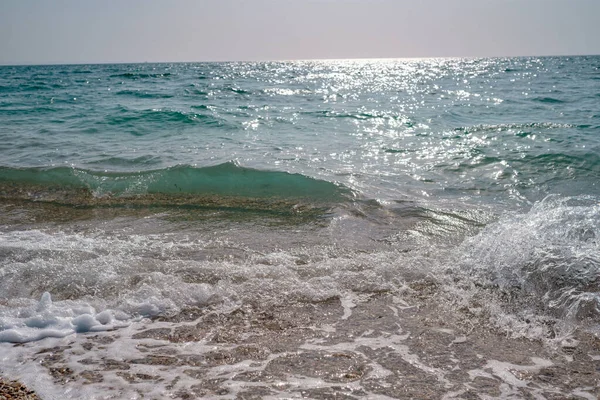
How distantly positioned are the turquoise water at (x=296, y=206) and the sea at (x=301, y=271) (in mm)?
34

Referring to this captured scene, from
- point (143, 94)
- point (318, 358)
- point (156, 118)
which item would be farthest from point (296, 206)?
point (143, 94)

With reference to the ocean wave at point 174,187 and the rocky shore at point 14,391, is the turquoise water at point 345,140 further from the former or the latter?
the rocky shore at point 14,391

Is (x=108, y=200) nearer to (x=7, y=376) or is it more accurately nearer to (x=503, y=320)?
(x=7, y=376)

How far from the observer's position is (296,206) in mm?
7090

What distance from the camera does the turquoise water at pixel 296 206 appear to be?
14.6ft

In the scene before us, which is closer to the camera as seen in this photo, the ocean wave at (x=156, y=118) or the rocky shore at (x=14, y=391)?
the rocky shore at (x=14, y=391)

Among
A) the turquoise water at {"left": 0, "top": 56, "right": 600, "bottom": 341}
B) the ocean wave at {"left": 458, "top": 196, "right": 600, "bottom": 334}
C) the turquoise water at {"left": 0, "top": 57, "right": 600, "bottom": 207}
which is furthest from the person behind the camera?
the turquoise water at {"left": 0, "top": 57, "right": 600, "bottom": 207}

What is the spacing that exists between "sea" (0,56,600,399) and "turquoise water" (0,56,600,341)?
0.11 ft

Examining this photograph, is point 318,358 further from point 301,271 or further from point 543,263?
point 543,263

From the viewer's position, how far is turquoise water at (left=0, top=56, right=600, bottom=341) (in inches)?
175

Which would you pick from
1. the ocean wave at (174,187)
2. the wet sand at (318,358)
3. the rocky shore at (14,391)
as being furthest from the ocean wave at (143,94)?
the rocky shore at (14,391)

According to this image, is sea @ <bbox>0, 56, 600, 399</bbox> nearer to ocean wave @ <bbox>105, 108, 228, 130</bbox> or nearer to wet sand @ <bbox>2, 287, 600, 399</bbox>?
wet sand @ <bbox>2, 287, 600, 399</bbox>

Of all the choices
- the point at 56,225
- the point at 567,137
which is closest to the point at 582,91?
the point at 567,137

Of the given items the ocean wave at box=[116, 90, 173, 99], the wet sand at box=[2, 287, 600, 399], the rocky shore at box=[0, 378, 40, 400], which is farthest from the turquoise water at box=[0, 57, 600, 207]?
the rocky shore at box=[0, 378, 40, 400]
